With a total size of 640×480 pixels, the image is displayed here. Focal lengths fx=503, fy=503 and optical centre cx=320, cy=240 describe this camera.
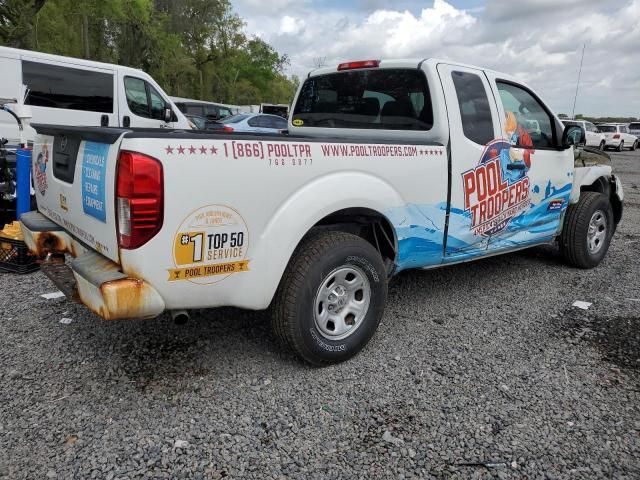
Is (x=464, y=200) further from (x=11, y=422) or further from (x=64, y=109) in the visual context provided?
(x=64, y=109)

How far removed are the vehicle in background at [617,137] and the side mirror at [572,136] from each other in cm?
2899

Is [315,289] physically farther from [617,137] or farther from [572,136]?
[617,137]

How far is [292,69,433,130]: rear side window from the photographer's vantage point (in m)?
3.71

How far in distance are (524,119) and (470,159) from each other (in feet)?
3.33

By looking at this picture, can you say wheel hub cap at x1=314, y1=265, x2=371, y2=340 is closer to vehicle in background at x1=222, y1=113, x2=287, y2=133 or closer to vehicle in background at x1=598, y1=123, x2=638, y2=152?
vehicle in background at x1=222, y1=113, x2=287, y2=133

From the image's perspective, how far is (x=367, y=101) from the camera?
13.3ft

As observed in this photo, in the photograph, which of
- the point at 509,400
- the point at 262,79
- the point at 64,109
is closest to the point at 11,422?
the point at 509,400

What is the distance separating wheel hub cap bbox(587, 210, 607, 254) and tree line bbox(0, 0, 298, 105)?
718 inches

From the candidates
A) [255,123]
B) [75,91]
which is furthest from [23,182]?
[255,123]

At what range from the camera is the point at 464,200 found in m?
3.69

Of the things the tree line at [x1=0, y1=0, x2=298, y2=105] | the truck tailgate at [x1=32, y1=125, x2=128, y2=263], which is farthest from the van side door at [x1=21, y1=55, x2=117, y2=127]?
the tree line at [x1=0, y1=0, x2=298, y2=105]

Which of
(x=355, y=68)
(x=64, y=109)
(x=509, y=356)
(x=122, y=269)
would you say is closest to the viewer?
(x=122, y=269)

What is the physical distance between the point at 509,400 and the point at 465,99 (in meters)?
2.16

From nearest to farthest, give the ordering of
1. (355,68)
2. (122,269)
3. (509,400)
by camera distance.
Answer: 1. (122,269)
2. (509,400)
3. (355,68)
